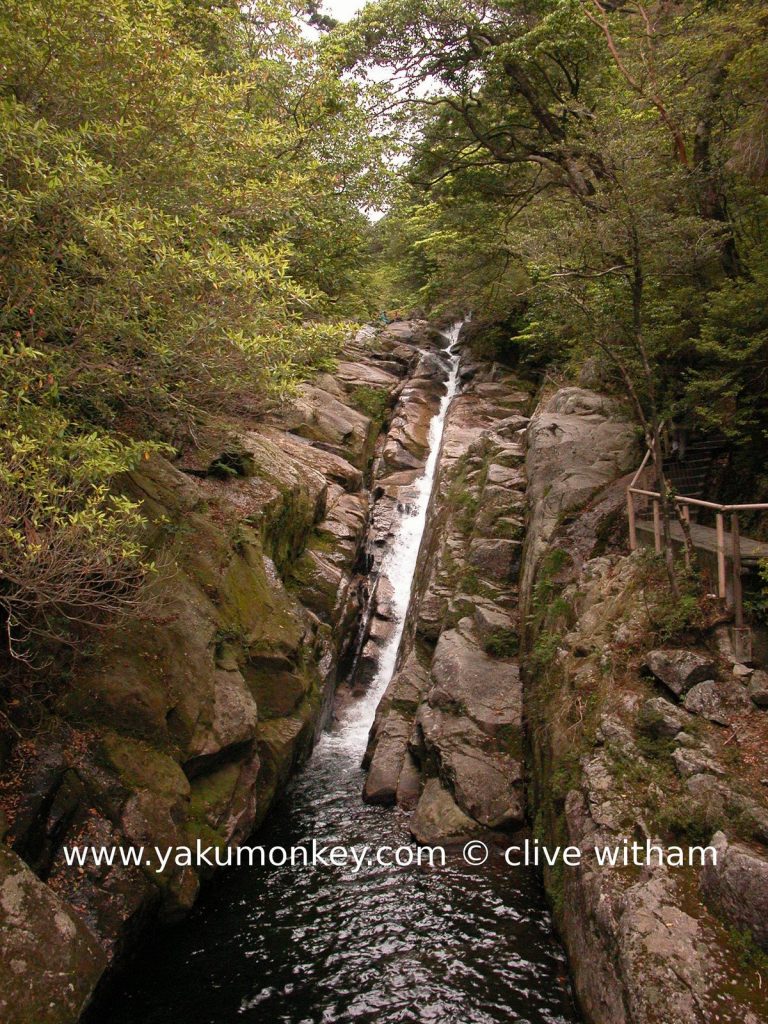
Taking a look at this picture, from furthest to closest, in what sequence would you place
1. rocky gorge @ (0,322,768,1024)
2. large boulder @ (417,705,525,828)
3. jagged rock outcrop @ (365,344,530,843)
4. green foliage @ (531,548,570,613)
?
green foliage @ (531,548,570,613) < jagged rock outcrop @ (365,344,530,843) < large boulder @ (417,705,525,828) < rocky gorge @ (0,322,768,1024)

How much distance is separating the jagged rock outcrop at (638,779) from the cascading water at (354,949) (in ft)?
2.04

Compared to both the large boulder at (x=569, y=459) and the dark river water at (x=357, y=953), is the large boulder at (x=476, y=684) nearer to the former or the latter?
the large boulder at (x=569, y=459)

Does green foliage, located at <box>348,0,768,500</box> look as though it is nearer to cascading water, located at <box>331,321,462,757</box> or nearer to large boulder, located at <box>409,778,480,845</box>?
large boulder, located at <box>409,778,480,845</box>

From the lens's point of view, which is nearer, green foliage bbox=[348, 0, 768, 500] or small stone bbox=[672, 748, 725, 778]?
small stone bbox=[672, 748, 725, 778]

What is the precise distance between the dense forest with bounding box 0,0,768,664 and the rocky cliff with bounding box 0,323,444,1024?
3.00 ft

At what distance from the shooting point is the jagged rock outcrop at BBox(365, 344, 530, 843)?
9867 mm

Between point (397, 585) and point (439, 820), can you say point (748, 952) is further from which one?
point (397, 585)

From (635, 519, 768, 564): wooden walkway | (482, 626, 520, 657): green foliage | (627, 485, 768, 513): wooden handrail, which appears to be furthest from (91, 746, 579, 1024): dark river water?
(627, 485, 768, 513): wooden handrail

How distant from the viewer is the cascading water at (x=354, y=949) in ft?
21.2

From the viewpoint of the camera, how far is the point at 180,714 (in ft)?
27.6

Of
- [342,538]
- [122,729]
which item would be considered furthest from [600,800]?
[342,538]

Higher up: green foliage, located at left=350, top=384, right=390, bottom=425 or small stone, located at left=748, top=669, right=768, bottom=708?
green foliage, located at left=350, top=384, right=390, bottom=425

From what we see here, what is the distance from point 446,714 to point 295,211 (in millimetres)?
10194

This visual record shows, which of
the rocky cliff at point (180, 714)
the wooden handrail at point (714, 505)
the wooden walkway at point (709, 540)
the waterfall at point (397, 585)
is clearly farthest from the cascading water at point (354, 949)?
the wooden handrail at point (714, 505)
